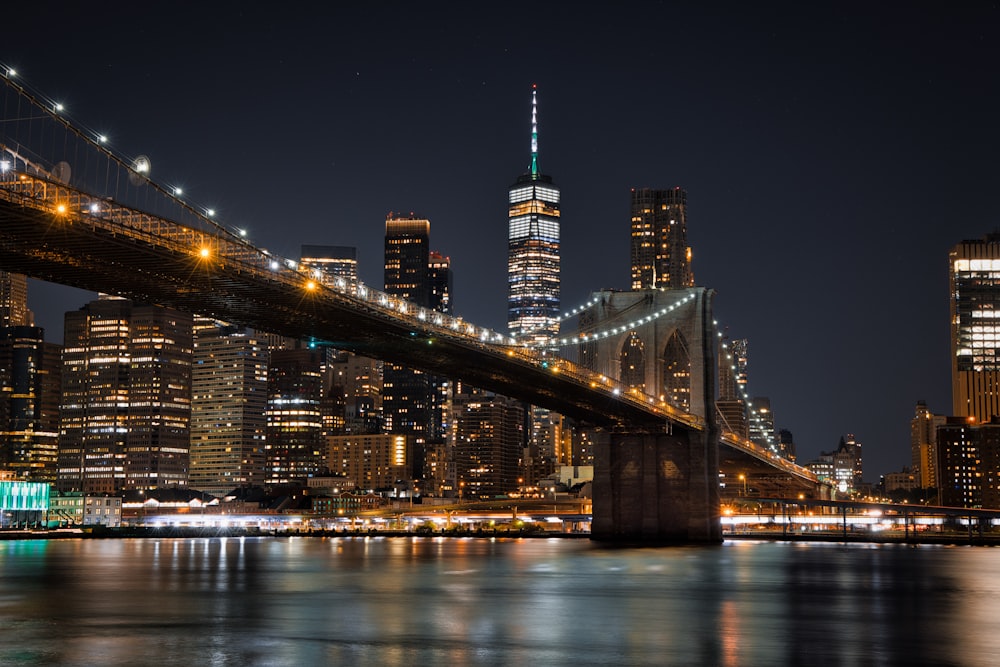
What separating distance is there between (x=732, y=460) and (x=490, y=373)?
37.7 meters

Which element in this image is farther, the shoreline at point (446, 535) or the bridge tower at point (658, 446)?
the shoreline at point (446, 535)

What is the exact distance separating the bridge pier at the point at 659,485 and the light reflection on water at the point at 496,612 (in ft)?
58.4

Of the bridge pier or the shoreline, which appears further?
the shoreline

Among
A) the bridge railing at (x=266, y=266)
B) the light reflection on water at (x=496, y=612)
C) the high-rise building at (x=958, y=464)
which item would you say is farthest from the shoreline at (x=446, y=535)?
the high-rise building at (x=958, y=464)

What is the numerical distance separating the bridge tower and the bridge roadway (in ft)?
7.18

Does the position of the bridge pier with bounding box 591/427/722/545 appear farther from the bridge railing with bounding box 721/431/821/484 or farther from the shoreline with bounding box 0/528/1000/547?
the shoreline with bounding box 0/528/1000/547

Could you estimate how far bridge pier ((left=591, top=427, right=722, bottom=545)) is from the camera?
251ft

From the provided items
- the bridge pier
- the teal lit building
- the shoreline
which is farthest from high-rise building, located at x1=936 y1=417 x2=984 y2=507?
the teal lit building

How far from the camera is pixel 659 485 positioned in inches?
3059

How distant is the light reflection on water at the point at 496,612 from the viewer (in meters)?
24.1

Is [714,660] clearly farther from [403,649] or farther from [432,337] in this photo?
[432,337]

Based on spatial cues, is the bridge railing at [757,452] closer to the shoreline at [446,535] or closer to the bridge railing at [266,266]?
the shoreline at [446,535]

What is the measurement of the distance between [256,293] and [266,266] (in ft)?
6.99

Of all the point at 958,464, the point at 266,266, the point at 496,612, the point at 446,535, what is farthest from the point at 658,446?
the point at 958,464
